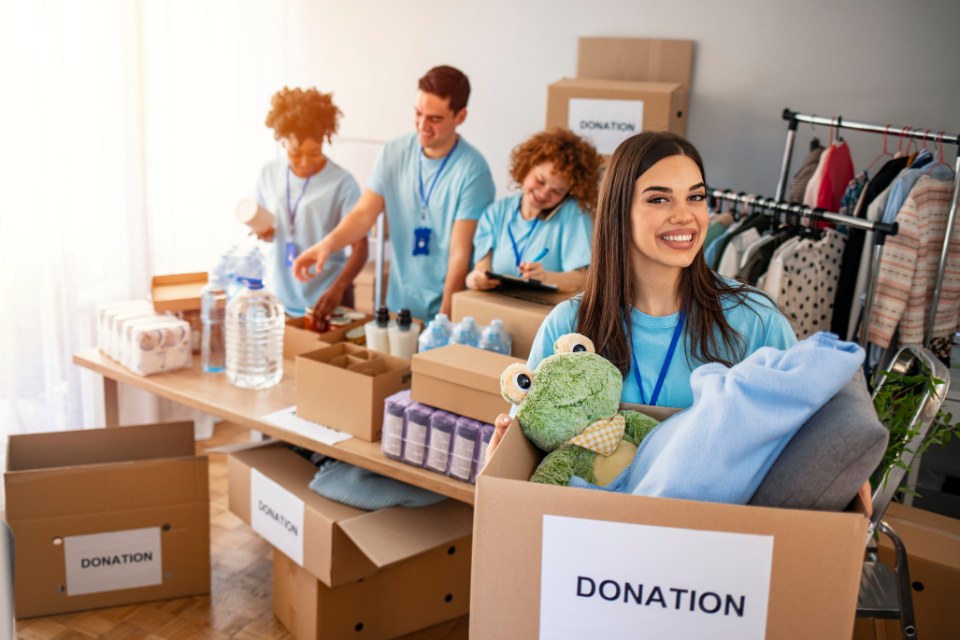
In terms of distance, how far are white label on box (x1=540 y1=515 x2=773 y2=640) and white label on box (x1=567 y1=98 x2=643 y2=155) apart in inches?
98.4

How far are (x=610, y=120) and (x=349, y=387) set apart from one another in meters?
1.56

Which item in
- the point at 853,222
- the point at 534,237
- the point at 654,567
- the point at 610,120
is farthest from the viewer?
the point at 610,120

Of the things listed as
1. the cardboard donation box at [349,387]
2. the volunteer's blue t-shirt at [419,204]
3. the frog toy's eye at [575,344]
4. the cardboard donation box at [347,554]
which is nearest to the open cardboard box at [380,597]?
the cardboard donation box at [347,554]

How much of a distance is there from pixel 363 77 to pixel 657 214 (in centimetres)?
328

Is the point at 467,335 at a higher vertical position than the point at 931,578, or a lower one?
higher

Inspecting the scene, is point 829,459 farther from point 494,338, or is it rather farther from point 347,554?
point 347,554

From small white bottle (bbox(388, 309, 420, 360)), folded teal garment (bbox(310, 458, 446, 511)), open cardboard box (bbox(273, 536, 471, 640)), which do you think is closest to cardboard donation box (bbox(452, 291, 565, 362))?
small white bottle (bbox(388, 309, 420, 360))

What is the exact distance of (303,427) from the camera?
249cm

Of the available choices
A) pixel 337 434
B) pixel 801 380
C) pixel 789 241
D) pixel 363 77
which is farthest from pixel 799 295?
pixel 363 77

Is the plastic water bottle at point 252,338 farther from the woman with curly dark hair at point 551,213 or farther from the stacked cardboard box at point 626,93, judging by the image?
the stacked cardboard box at point 626,93

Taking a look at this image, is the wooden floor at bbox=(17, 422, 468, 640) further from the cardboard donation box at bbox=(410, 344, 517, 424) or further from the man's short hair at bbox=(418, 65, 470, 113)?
the man's short hair at bbox=(418, 65, 470, 113)

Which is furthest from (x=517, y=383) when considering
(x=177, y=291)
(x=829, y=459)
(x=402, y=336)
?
(x=177, y=291)

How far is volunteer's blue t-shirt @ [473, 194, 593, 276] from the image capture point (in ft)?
9.41

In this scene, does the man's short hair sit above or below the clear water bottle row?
above
